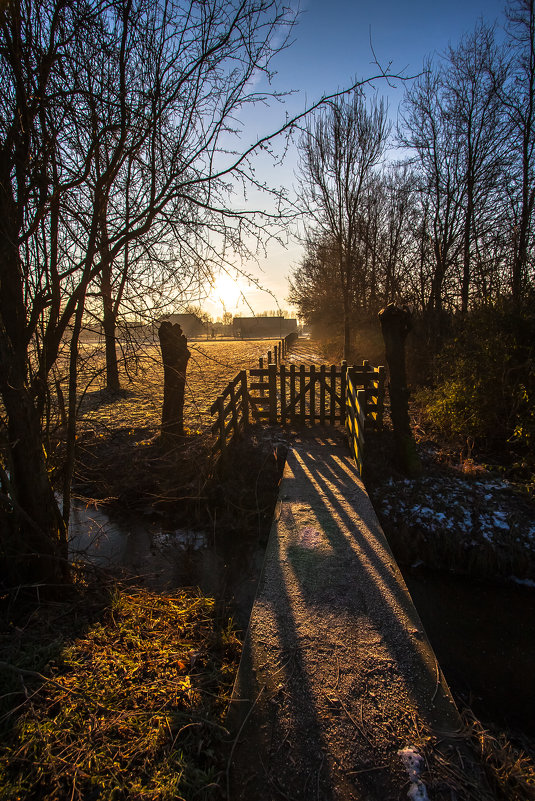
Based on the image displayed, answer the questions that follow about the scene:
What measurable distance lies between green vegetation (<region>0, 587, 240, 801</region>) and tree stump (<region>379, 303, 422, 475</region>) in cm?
436

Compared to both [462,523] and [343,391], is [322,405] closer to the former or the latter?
[343,391]

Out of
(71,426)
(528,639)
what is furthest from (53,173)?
(528,639)

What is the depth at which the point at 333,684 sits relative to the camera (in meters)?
2.25

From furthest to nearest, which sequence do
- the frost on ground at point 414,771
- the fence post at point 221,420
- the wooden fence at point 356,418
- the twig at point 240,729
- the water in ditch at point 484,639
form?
the fence post at point 221,420, the wooden fence at point 356,418, the water in ditch at point 484,639, the twig at point 240,729, the frost on ground at point 414,771

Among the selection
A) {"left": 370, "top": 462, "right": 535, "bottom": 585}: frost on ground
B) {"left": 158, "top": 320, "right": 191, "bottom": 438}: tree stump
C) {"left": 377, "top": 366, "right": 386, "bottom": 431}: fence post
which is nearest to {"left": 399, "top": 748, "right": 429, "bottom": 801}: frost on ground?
{"left": 370, "top": 462, "right": 535, "bottom": 585}: frost on ground

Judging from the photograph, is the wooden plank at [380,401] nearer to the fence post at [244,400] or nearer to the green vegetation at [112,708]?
the fence post at [244,400]

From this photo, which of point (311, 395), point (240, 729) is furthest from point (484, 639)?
point (311, 395)

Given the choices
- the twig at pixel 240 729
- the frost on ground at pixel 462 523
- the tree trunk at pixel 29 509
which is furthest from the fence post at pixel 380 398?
the tree trunk at pixel 29 509

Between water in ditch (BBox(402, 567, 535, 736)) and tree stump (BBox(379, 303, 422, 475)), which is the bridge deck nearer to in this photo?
water in ditch (BBox(402, 567, 535, 736))

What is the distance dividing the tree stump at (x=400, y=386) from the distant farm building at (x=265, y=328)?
48.5 metres

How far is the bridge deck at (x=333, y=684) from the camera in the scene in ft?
5.90

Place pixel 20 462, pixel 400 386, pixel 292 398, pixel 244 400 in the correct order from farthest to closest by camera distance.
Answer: pixel 292 398
pixel 244 400
pixel 400 386
pixel 20 462

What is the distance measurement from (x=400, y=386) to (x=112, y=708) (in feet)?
18.7

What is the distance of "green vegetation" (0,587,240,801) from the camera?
1708 millimetres
